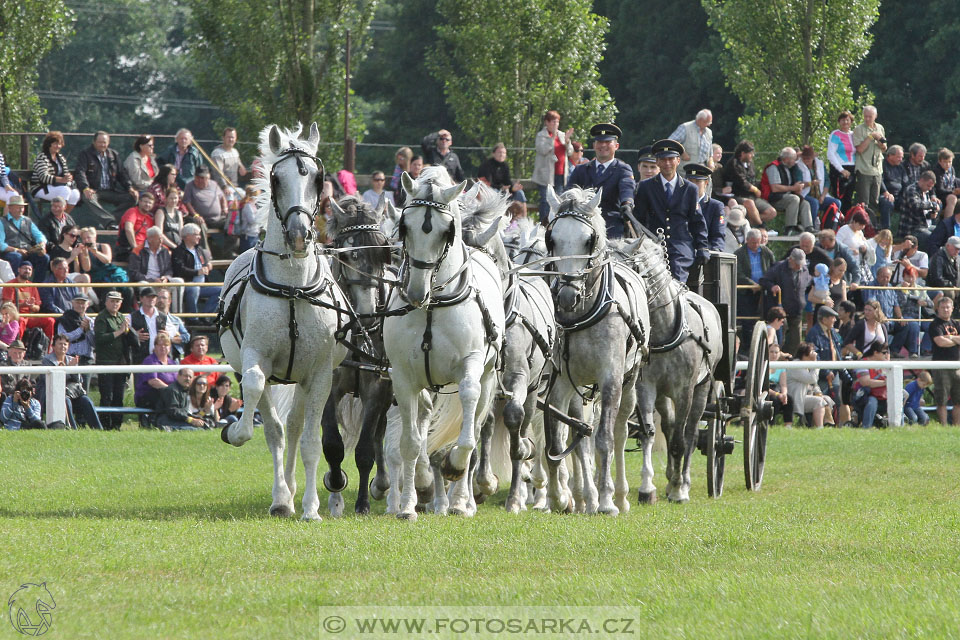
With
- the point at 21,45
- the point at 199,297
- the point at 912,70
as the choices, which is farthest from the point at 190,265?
the point at 912,70

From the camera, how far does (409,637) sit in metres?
5.36

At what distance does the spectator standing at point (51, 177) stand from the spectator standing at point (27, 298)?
7.92 feet

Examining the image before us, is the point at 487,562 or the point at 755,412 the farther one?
the point at 755,412

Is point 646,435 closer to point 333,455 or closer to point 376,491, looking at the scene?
point 376,491

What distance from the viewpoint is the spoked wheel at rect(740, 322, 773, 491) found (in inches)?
482

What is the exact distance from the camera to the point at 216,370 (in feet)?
53.5

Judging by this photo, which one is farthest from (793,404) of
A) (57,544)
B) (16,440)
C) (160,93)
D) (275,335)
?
(160,93)

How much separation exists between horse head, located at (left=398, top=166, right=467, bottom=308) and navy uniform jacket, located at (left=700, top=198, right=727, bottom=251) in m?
4.93

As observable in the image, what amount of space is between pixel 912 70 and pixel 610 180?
31.7 meters

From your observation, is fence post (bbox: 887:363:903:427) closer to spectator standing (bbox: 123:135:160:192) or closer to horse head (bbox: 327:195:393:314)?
horse head (bbox: 327:195:393:314)

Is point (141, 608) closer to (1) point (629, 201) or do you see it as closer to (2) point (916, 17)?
(1) point (629, 201)

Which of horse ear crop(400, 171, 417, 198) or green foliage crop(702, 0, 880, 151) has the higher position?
green foliage crop(702, 0, 880, 151)

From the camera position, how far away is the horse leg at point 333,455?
9516 mm

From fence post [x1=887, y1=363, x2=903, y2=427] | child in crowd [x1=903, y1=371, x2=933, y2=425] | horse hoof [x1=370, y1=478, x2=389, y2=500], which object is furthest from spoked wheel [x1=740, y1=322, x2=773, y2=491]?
child in crowd [x1=903, y1=371, x2=933, y2=425]
